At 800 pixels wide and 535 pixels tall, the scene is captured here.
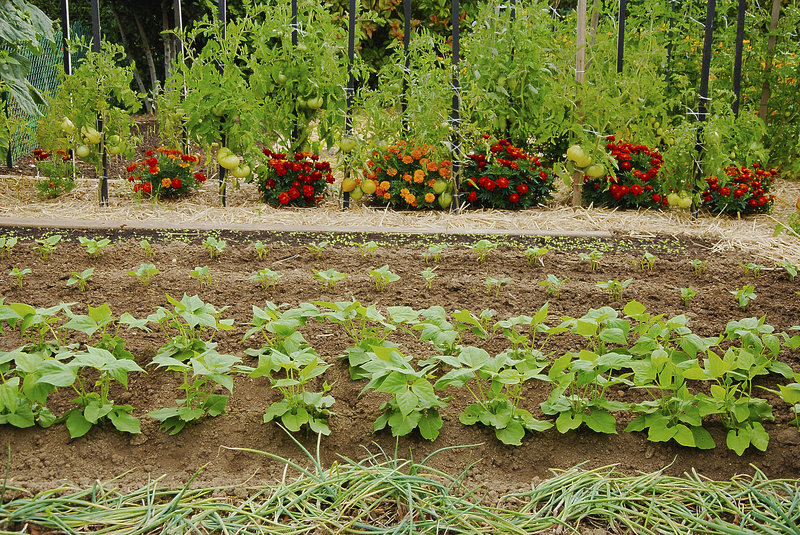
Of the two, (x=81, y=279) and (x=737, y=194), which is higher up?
(x=737, y=194)

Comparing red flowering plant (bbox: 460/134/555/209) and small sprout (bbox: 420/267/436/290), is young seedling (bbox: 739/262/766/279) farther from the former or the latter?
red flowering plant (bbox: 460/134/555/209)

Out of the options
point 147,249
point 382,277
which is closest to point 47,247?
point 147,249

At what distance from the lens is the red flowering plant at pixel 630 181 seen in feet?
17.4

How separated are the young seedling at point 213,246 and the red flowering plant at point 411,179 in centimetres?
169

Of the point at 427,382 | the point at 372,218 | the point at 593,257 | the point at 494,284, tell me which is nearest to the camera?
the point at 427,382

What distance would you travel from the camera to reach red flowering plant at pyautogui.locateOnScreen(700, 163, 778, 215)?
5.27m

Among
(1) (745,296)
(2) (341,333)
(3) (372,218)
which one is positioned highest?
(3) (372,218)

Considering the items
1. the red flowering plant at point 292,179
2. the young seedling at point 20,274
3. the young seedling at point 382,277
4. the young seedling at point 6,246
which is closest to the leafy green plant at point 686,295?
the young seedling at point 382,277

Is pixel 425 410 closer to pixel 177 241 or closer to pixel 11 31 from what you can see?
pixel 177 241

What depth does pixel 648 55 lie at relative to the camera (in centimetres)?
543

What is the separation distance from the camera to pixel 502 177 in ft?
17.0

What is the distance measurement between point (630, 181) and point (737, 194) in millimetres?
741

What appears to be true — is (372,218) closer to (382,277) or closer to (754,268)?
(382,277)

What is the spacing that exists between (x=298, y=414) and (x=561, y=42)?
439cm
